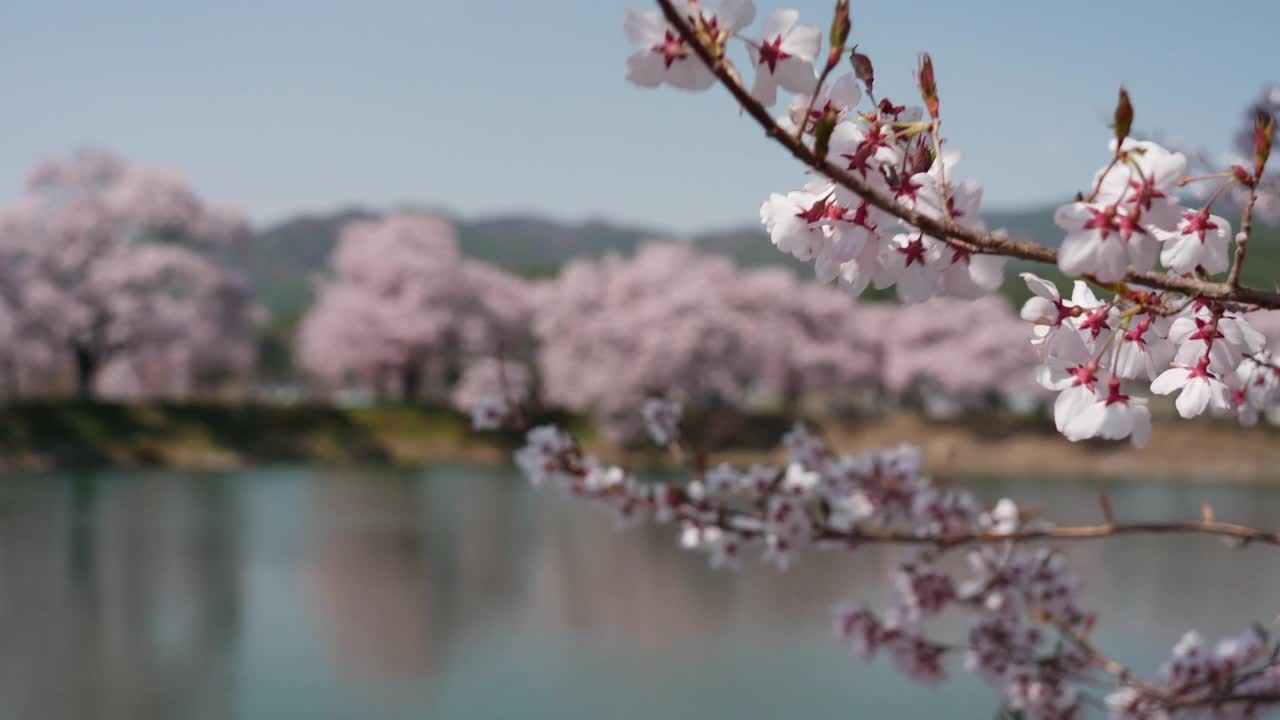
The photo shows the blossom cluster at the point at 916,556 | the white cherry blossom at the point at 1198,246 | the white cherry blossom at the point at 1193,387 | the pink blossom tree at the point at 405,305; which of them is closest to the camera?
the white cherry blossom at the point at 1198,246

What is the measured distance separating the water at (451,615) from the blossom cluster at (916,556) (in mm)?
3297

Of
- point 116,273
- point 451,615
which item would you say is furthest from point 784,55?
point 116,273

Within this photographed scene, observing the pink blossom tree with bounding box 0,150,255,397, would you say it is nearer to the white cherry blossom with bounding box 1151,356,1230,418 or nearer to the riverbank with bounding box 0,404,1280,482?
the riverbank with bounding box 0,404,1280,482

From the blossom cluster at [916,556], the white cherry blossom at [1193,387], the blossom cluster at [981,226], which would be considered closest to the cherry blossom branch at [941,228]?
the blossom cluster at [981,226]

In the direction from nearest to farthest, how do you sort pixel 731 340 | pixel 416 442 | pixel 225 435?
1. pixel 225 435
2. pixel 416 442
3. pixel 731 340

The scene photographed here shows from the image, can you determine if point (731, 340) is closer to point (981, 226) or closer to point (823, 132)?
point (981, 226)

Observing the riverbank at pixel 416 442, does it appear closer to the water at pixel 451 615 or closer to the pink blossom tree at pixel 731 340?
the pink blossom tree at pixel 731 340

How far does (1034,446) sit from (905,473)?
21431 mm

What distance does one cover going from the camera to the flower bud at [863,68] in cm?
80

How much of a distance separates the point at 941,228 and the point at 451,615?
7547mm

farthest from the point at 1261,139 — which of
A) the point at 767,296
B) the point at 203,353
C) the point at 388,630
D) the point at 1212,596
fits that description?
the point at 767,296

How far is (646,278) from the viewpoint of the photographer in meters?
28.0

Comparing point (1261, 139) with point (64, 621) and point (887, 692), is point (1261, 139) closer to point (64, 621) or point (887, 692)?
point (887, 692)

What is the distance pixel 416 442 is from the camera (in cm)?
2284
